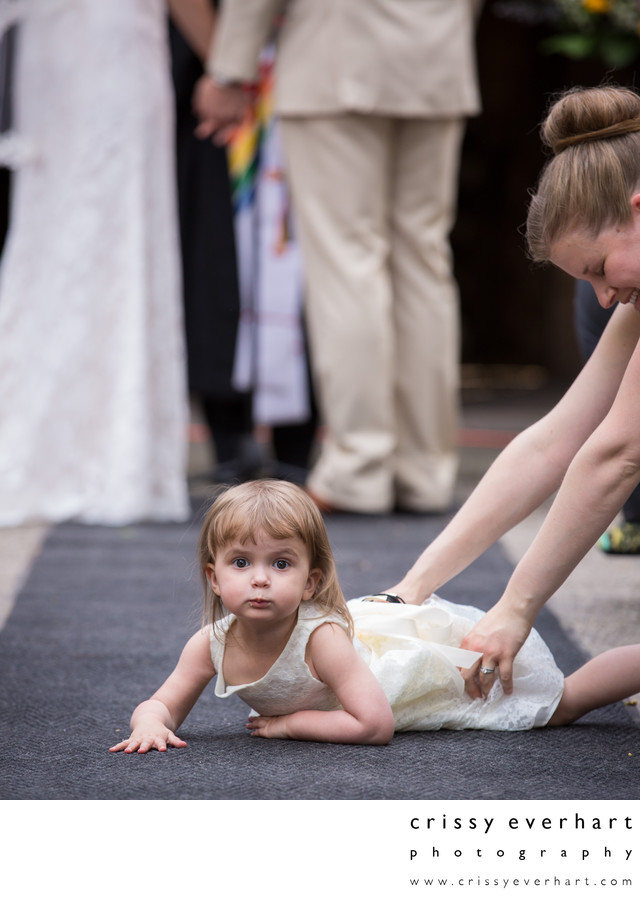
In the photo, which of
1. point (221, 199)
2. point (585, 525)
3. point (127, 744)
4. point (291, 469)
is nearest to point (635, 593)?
point (585, 525)

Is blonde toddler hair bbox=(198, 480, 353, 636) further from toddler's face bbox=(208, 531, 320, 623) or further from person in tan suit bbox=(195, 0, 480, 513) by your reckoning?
person in tan suit bbox=(195, 0, 480, 513)

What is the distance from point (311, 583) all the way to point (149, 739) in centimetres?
26

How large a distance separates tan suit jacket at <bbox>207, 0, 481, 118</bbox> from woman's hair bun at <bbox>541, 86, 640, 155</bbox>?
58.3 inches

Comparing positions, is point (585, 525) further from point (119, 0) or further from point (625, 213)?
point (119, 0)

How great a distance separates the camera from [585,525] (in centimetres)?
138

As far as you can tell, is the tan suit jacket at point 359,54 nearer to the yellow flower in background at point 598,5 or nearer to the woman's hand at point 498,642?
the yellow flower in background at point 598,5

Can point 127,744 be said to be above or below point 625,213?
below

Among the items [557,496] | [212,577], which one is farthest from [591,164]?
[212,577]

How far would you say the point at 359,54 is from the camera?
2.81 metres

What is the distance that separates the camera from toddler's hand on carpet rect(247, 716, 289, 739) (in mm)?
1426

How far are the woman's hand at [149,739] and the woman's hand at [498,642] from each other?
0.36 m

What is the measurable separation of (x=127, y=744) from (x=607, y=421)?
657mm
